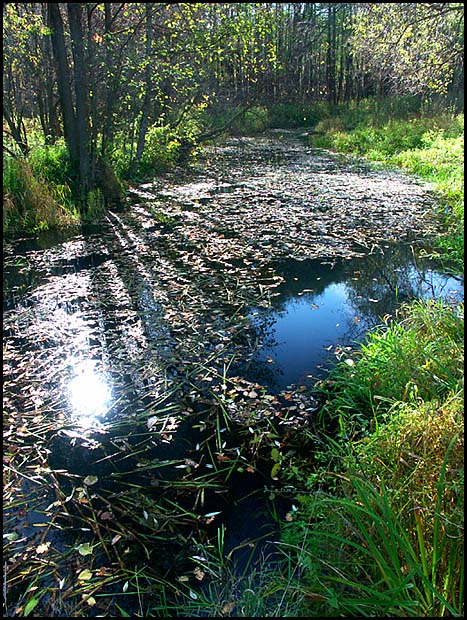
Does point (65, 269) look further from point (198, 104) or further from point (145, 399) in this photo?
point (198, 104)

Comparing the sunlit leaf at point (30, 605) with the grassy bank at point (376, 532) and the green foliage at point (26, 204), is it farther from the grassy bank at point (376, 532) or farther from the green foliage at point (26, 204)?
the green foliage at point (26, 204)

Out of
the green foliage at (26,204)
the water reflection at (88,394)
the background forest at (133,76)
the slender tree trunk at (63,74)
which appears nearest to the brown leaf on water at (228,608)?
the water reflection at (88,394)

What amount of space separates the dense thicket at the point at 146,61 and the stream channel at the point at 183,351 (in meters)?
2.14

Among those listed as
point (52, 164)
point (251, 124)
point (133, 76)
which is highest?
point (133, 76)

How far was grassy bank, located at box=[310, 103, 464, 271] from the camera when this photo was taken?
6.62m

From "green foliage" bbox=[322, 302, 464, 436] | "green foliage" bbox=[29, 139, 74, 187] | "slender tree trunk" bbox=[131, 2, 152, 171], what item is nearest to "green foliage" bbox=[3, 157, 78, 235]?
"green foliage" bbox=[29, 139, 74, 187]

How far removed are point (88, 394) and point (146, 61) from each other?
700 centimetres

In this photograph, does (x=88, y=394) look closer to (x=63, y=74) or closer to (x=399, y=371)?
(x=399, y=371)

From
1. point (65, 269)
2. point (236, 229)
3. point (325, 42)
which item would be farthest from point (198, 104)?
point (325, 42)

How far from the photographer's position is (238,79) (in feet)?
40.2

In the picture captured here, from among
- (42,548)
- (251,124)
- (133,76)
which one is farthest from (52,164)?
(251,124)

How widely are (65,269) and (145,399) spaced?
2921 mm

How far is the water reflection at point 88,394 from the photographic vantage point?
304 cm

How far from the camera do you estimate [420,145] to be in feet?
39.2
